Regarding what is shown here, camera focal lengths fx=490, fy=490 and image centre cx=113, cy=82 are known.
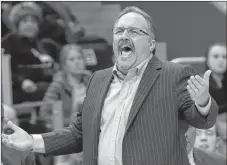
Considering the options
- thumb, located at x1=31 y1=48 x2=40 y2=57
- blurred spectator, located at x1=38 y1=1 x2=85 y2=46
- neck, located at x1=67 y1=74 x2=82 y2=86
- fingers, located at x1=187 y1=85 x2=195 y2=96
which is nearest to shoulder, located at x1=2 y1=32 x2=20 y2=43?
thumb, located at x1=31 y1=48 x2=40 y2=57

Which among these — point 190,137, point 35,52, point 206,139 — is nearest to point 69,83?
point 35,52

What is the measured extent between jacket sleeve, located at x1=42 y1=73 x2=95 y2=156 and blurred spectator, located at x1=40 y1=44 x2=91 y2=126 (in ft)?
5.19

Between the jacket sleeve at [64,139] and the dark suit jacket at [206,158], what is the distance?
87cm

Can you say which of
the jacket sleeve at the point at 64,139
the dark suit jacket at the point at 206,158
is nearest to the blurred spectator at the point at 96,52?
the dark suit jacket at the point at 206,158

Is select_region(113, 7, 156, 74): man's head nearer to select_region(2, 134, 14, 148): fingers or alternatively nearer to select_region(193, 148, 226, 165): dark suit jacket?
select_region(2, 134, 14, 148): fingers

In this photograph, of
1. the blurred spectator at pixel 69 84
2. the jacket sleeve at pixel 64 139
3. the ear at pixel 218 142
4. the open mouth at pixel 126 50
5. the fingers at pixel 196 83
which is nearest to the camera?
the fingers at pixel 196 83

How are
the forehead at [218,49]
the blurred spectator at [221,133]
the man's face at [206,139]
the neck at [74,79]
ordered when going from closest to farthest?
the man's face at [206,139]
the blurred spectator at [221,133]
the neck at [74,79]
the forehead at [218,49]

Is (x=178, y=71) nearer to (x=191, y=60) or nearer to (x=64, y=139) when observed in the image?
(x=64, y=139)

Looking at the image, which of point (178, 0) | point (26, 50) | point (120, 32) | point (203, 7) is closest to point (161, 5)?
point (178, 0)

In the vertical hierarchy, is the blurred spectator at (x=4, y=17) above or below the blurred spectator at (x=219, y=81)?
above

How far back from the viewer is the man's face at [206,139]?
3.25 metres

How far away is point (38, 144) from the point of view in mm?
1931

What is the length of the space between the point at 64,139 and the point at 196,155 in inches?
37.2

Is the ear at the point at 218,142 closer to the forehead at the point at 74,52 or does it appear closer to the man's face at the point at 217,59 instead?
the man's face at the point at 217,59
